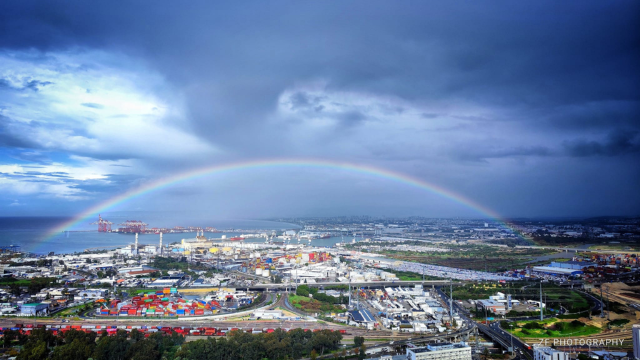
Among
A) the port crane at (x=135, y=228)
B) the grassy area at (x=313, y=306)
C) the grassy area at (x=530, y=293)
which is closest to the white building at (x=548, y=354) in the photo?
the grassy area at (x=530, y=293)

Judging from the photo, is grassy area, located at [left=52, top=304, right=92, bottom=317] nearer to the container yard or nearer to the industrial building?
the industrial building

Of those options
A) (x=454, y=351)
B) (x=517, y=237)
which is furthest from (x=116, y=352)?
(x=517, y=237)

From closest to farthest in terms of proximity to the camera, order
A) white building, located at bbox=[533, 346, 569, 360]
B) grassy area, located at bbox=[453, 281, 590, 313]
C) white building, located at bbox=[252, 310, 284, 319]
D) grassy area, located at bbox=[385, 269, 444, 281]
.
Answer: white building, located at bbox=[533, 346, 569, 360] < white building, located at bbox=[252, 310, 284, 319] < grassy area, located at bbox=[453, 281, 590, 313] < grassy area, located at bbox=[385, 269, 444, 281]

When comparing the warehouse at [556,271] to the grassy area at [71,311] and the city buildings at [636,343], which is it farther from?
the grassy area at [71,311]

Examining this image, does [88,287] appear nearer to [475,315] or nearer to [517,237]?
[475,315]

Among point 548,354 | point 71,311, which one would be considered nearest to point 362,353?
point 548,354

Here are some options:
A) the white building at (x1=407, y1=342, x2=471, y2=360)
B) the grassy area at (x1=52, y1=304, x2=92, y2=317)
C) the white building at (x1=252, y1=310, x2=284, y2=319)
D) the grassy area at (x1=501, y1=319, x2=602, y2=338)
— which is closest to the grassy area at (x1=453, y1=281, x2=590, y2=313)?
the grassy area at (x1=501, y1=319, x2=602, y2=338)
